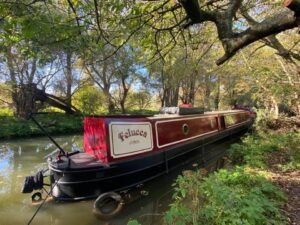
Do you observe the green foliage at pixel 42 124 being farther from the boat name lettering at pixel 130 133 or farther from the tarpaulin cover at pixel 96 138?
the boat name lettering at pixel 130 133

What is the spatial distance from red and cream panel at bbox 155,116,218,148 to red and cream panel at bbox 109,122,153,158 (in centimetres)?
41

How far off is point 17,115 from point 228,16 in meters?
16.4

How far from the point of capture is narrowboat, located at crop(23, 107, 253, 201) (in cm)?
480

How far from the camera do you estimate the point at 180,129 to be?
711cm

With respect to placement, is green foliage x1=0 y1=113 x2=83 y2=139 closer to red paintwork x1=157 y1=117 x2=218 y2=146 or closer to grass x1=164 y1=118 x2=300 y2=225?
red paintwork x1=157 y1=117 x2=218 y2=146

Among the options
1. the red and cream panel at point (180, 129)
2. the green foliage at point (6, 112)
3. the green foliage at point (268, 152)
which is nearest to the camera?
the green foliage at point (268, 152)

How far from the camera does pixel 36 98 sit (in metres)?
17.0

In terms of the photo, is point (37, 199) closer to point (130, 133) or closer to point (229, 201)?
point (130, 133)

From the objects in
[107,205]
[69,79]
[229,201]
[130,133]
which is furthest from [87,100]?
[229,201]

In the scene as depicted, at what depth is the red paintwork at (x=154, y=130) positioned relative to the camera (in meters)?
5.10

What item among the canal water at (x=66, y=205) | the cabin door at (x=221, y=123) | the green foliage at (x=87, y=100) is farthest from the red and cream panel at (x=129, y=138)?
the green foliage at (x=87, y=100)

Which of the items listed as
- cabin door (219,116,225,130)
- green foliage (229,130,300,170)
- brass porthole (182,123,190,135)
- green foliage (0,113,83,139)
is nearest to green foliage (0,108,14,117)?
green foliage (0,113,83,139)

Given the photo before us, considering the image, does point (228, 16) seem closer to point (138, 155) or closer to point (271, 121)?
point (138, 155)

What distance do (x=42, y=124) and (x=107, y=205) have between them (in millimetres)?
10890
